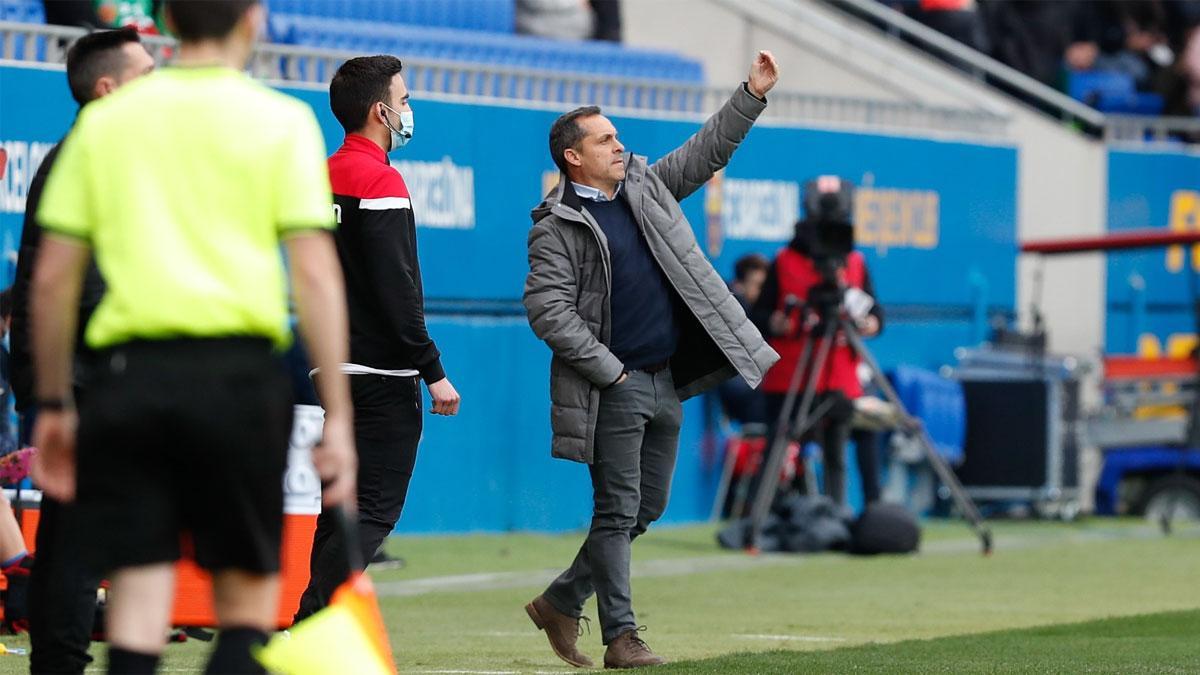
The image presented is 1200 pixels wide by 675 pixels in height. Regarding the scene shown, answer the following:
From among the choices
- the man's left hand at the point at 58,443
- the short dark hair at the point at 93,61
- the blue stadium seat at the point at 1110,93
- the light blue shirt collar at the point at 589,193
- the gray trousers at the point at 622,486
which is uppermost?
the blue stadium seat at the point at 1110,93

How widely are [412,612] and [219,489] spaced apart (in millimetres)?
5557

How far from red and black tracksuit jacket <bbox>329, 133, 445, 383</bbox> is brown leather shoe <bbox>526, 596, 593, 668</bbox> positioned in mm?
1193

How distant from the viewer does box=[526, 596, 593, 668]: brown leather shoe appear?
7922mm

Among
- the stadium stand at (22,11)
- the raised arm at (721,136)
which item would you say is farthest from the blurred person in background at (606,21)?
the raised arm at (721,136)

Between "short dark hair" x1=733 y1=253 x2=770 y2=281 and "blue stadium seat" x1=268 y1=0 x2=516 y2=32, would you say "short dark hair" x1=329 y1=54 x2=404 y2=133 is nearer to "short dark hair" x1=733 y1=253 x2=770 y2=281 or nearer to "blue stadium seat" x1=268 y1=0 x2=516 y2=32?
"short dark hair" x1=733 y1=253 x2=770 y2=281

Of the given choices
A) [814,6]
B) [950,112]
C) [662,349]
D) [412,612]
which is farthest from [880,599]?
[814,6]

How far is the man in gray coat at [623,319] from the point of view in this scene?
25.6ft

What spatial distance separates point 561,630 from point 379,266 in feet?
5.22

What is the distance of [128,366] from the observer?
170 inches

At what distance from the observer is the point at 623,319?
26.1ft

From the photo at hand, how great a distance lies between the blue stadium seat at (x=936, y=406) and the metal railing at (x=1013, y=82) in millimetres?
4372

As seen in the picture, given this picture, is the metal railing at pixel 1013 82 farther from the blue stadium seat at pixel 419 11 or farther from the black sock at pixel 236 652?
the black sock at pixel 236 652

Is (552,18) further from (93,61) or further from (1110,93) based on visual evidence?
(93,61)

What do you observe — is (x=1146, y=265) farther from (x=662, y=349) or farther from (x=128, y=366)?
(x=128, y=366)
